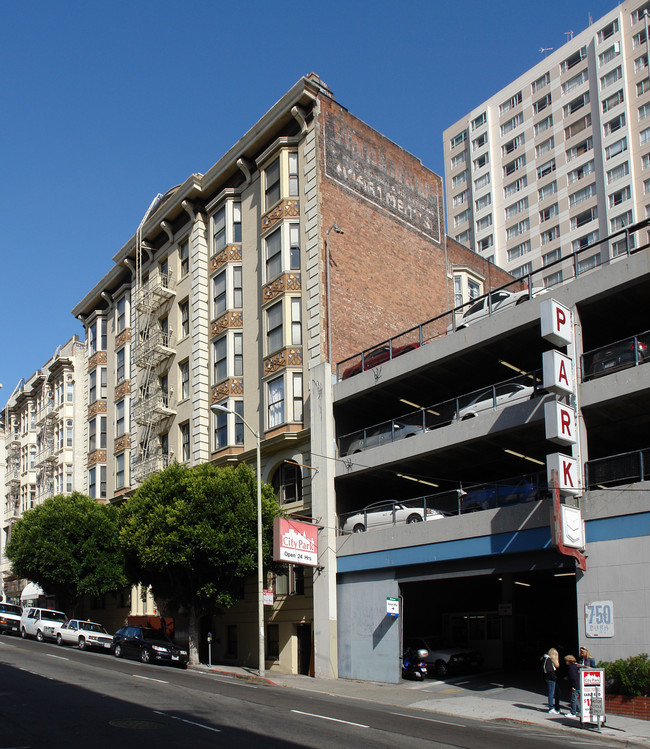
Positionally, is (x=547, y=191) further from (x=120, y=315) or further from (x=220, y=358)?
(x=220, y=358)

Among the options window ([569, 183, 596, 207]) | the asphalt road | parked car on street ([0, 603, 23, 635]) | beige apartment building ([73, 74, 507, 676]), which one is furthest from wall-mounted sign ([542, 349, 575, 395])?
window ([569, 183, 596, 207])

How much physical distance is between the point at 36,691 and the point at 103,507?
82.6 feet

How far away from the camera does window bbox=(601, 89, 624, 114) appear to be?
249 ft

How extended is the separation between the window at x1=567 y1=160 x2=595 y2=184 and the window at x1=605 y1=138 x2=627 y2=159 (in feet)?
7.04

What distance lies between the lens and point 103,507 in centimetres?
4512

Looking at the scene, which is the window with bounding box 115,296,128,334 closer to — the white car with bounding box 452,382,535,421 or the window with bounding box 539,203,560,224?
the white car with bounding box 452,382,535,421

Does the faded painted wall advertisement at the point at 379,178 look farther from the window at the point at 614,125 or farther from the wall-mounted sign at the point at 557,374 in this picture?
the window at the point at 614,125

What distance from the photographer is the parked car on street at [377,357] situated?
1230 inches

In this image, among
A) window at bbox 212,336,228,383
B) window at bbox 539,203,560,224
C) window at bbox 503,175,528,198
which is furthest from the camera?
window at bbox 503,175,528,198

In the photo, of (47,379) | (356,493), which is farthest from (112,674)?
(47,379)

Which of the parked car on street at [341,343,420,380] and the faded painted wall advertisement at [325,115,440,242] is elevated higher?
the faded painted wall advertisement at [325,115,440,242]

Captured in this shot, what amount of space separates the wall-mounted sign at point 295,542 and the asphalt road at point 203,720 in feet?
17.1

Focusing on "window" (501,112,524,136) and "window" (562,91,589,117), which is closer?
"window" (562,91,589,117)

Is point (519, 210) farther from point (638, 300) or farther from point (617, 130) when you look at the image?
point (638, 300)
